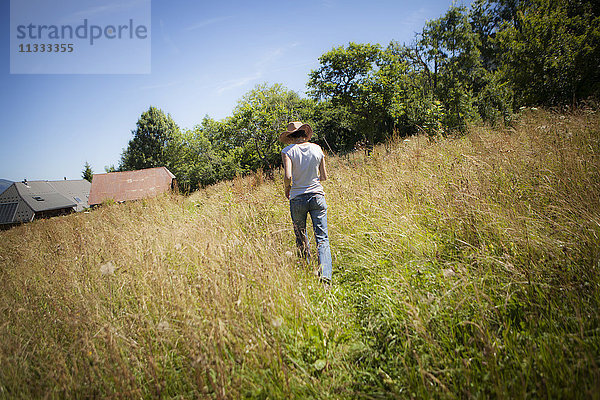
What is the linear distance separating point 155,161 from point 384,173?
5038 centimetres

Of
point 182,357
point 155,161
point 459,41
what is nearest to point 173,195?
point 182,357

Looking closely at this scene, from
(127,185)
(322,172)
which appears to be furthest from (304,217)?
(127,185)

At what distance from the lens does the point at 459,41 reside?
9523 millimetres

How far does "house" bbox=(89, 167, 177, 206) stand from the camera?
1025 inches

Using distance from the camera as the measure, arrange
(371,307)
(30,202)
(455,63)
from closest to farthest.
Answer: (371,307), (455,63), (30,202)

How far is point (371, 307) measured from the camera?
207 centimetres

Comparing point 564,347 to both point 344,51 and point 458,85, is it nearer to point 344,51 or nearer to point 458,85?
point 458,85

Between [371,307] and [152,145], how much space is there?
53301 mm

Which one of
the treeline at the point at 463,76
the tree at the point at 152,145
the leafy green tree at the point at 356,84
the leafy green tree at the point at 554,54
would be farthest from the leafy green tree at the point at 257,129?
the tree at the point at 152,145

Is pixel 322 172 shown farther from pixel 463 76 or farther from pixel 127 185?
pixel 127 185

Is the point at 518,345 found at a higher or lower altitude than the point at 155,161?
lower

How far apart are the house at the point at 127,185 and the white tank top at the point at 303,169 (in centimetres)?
2716

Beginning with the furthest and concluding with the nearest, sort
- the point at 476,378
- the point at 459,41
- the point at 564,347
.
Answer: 1. the point at 459,41
2. the point at 476,378
3. the point at 564,347

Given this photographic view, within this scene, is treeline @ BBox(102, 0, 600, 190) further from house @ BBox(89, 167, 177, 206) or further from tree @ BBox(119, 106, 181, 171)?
tree @ BBox(119, 106, 181, 171)
